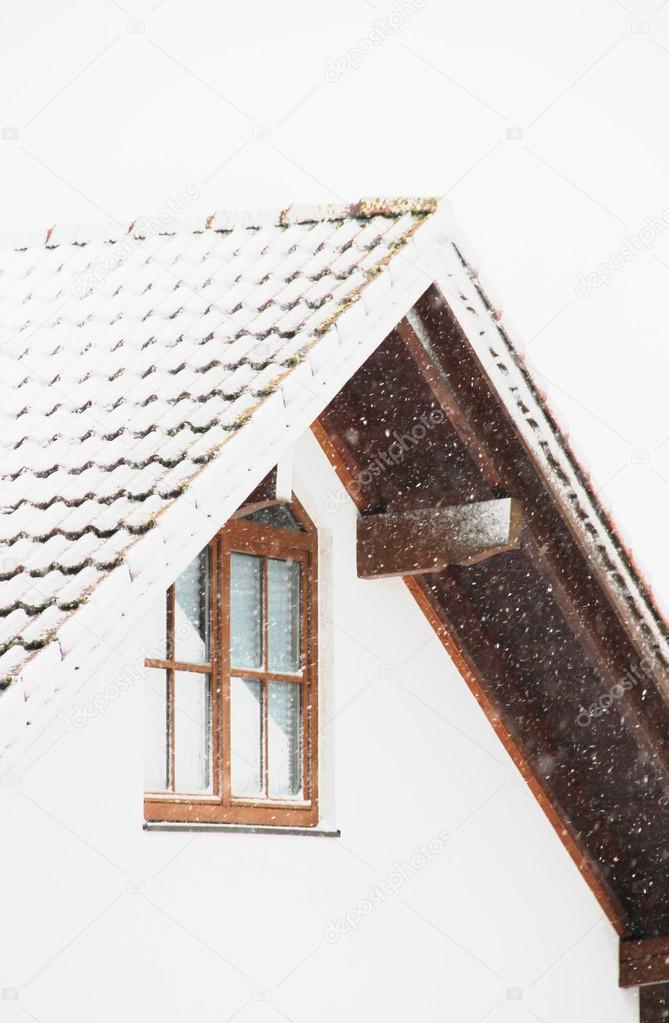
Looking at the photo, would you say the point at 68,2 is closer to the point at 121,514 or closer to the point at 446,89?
the point at 446,89

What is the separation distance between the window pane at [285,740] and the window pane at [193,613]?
1.38 ft

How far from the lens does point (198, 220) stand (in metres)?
6.42

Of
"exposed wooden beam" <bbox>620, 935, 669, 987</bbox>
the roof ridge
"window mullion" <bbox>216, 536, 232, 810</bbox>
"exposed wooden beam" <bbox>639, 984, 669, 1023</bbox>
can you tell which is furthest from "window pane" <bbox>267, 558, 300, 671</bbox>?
"exposed wooden beam" <bbox>639, 984, 669, 1023</bbox>

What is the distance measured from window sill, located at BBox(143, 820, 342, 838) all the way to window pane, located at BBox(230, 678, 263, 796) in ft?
0.57

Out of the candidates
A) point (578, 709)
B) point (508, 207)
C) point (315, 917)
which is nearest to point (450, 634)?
point (578, 709)

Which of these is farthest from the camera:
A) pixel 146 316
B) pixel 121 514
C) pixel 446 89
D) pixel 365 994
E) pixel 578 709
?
pixel 446 89

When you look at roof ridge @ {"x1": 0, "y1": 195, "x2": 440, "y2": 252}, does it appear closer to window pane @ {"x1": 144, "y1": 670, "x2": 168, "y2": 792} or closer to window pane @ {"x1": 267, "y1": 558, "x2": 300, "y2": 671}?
window pane @ {"x1": 267, "y1": 558, "x2": 300, "y2": 671}

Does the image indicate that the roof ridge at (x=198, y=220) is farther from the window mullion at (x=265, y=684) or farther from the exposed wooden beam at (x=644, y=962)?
the exposed wooden beam at (x=644, y=962)

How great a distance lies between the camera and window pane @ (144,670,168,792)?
18.5 ft

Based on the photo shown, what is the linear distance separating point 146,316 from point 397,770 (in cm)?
217

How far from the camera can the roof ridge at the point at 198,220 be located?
19.2 feet

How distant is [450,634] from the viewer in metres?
7.00

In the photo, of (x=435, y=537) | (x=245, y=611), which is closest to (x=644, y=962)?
(x=435, y=537)

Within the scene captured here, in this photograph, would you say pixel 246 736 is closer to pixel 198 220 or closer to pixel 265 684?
pixel 265 684
